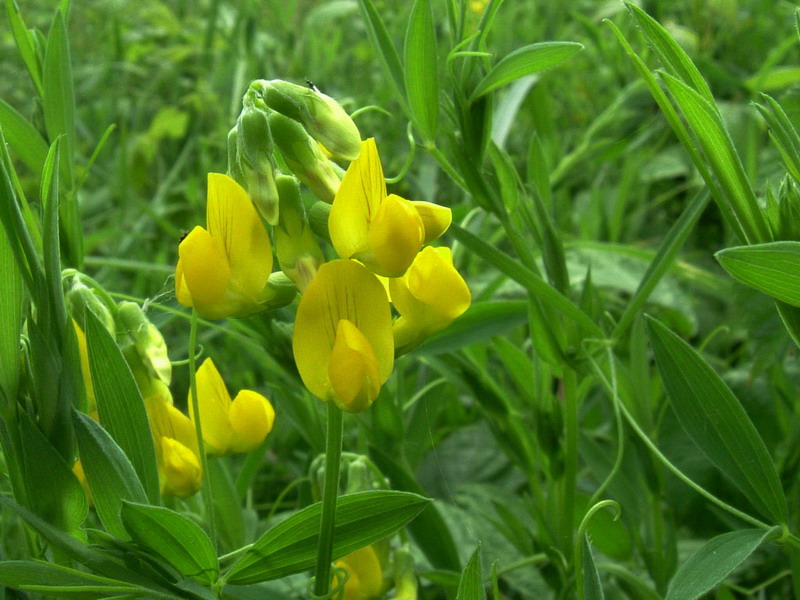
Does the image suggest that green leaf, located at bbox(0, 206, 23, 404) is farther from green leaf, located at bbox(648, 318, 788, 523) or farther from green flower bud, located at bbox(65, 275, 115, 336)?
green leaf, located at bbox(648, 318, 788, 523)

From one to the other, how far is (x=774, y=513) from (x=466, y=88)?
0.29 metres

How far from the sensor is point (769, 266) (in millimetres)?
413

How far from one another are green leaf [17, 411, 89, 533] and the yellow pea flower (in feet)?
0.51

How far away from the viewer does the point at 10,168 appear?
46 cm

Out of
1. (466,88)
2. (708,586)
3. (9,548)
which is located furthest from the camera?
(9,548)

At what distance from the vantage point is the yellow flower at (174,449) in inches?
19.3

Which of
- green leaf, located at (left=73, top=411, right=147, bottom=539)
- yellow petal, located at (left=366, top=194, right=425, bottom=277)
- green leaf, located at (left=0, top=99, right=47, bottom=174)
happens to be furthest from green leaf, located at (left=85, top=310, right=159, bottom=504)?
green leaf, located at (left=0, top=99, right=47, bottom=174)

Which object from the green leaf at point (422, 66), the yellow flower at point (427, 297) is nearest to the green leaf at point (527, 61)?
the green leaf at point (422, 66)

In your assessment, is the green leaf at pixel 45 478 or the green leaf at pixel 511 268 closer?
the green leaf at pixel 45 478

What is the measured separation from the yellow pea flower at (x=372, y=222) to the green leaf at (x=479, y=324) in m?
0.22

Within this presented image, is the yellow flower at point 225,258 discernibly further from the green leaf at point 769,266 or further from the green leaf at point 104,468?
the green leaf at point 769,266

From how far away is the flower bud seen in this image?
0.45 metres

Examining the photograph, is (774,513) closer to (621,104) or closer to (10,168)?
(10,168)

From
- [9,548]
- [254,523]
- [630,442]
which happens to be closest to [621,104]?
[630,442]
